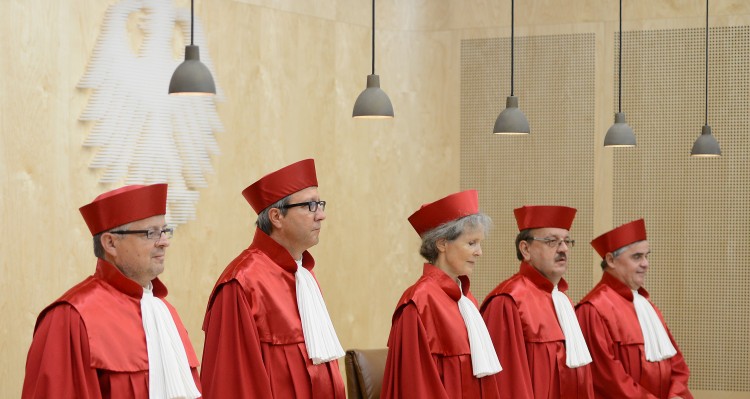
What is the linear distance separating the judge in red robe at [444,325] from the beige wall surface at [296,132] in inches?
95.7

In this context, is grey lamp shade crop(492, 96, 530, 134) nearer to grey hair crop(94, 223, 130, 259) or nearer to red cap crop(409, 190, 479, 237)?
red cap crop(409, 190, 479, 237)

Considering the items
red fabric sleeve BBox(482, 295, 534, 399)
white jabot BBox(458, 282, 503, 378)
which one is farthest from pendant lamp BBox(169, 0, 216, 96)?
red fabric sleeve BBox(482, 295, 534, 399)

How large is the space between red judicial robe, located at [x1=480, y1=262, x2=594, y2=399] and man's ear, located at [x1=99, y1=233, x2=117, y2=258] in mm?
2125

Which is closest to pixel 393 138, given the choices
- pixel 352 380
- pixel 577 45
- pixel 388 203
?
pixel 388 203

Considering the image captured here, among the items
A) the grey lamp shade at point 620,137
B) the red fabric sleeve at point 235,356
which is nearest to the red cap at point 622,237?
the grey lamp shade at point 620,137

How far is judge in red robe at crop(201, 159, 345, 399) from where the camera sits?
3914mm

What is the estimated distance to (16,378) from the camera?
18.7 ft

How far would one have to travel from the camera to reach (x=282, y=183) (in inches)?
166

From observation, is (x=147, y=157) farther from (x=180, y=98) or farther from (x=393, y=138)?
(x=393, y=138)

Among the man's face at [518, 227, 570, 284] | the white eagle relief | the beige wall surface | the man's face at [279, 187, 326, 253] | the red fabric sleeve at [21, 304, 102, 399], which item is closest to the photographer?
the red fabric sleeve at [21, 304, 102, 399]

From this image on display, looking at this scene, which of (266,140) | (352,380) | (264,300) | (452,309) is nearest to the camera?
(264,300)

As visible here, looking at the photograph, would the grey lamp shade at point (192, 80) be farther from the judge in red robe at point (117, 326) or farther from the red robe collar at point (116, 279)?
the red robe collar at point (116, 279)

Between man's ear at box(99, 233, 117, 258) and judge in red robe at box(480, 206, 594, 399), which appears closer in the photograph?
man's ear at box(99, 233, 117, 258)

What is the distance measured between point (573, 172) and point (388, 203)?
1613mm
